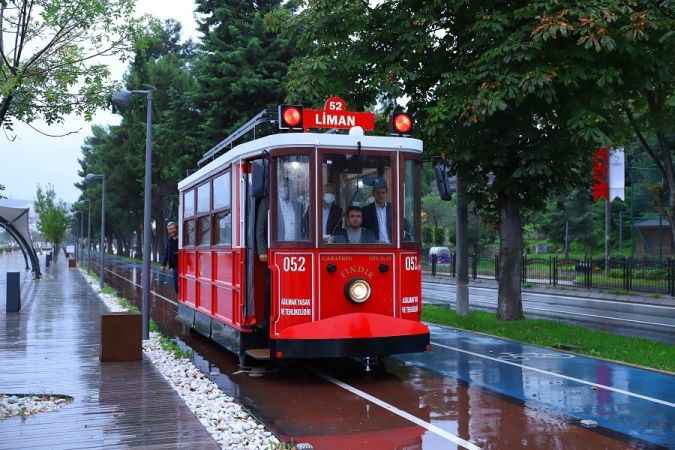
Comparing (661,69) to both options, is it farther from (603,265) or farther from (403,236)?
(603,265)

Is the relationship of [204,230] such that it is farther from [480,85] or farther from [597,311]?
[597,311]

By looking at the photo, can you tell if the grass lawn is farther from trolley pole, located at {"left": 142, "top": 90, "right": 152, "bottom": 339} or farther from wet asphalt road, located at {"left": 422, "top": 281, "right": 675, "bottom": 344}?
trolley pole, located at {"left": 142, "top": 90, "right": 152, "bottom": 339}

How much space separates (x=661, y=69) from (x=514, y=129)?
286 cm

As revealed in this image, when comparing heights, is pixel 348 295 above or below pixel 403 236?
below

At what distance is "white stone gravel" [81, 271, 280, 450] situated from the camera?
283 inches

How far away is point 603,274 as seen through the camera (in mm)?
35000

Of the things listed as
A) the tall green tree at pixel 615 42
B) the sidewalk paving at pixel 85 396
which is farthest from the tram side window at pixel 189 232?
the tall green tree at pixel 615 42

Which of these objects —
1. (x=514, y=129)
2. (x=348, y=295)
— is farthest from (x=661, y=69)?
(x=348, y=295)

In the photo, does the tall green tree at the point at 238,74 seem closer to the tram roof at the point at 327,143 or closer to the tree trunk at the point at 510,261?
the tree trunk at the point at 510,261

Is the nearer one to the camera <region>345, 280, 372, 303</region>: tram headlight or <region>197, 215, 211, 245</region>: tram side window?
<region>345, 280, 372, 303</region>: tram headlight

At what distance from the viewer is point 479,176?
16.7m

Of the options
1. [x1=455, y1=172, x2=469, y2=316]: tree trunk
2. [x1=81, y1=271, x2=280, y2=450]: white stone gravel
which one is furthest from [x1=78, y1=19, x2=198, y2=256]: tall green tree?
[x1=81, y1=271, x2=280, y2=450]: white stone gravel

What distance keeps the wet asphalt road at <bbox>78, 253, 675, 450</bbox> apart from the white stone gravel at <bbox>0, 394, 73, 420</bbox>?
7.13 ft

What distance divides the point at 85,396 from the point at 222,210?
393 cm
